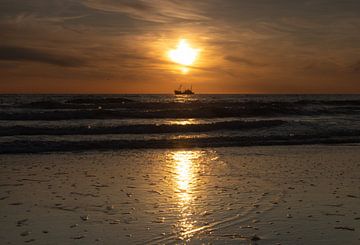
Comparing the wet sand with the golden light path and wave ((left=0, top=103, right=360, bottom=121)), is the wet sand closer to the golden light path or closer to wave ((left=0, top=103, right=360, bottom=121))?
the golden light path

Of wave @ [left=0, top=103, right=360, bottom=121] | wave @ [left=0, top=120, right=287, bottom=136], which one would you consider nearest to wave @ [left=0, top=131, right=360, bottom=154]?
wave @ [left=0, top=120, right=287, bottom=136]

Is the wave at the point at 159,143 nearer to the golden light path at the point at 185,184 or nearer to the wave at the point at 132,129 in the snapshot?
the golden light path at the point at 185,184

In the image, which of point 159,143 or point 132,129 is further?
point 132,129

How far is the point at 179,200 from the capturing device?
771 cm

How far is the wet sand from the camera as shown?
5906 millimetres

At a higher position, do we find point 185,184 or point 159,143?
point 185,184

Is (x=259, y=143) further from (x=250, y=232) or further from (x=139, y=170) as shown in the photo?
(x=250, y=232)

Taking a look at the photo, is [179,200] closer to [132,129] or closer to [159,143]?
[159,143]

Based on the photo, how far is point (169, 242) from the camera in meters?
5.59

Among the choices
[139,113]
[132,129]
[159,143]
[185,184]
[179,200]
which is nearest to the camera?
[179,200]

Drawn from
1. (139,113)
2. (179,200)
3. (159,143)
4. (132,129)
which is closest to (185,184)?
(179,200)

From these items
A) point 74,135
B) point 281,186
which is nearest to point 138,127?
point 74,135

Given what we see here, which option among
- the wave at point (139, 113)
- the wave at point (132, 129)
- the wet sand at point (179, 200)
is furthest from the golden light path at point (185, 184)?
the wave at point (139, 113)

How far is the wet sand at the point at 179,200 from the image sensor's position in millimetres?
5906
